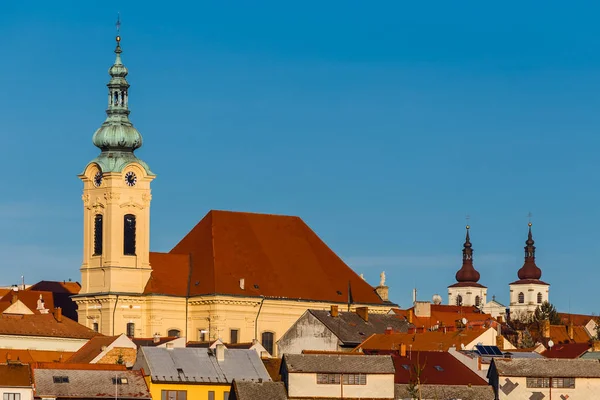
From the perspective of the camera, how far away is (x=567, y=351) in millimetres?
123938

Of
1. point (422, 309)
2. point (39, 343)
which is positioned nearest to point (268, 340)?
point (39, 343)

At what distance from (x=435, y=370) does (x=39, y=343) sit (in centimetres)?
3094

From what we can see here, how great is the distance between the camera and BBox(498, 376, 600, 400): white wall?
10000 cm

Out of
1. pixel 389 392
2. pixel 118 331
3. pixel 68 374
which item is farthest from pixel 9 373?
pixel 118 331

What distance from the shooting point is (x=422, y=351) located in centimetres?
10969

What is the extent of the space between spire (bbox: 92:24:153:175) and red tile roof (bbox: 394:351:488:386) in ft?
127

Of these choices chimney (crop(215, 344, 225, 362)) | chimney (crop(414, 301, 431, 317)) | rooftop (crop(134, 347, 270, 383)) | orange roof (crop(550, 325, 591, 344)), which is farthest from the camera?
chimney (crop(414, 301, 431, 317))

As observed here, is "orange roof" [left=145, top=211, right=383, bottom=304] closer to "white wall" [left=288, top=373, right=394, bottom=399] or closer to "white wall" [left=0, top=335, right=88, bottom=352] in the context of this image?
"white wall" [left=0, top=335, right=88, bottom=352]

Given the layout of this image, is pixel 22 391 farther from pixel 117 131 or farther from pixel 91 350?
pixel 117 131

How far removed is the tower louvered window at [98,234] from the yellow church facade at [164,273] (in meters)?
0.07

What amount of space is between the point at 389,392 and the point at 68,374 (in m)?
15.1

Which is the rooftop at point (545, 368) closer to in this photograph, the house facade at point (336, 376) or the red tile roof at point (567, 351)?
the house facade at point (336, 376)

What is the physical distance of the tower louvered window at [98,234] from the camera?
14000 cm

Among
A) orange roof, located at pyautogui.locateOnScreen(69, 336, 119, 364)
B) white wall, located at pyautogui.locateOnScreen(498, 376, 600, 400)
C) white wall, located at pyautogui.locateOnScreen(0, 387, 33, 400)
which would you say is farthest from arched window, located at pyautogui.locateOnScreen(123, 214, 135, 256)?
white wall, located at pyautogui.locateOnScreen(498, 376, 600, 400)
